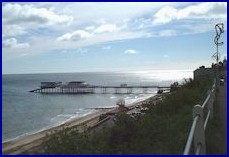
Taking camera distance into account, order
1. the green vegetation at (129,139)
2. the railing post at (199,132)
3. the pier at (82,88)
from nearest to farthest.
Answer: the railing post at (199,132), the green vegetation at (129,139), the pier at (82,88)

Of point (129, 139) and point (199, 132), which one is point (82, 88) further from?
point (199, 132)

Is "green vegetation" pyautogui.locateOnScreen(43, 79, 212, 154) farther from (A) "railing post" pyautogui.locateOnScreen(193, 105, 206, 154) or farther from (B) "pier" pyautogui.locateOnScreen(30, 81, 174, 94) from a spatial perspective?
(B) "pier" pyautogui.locateOnScreen(30, 81, 174, 94)

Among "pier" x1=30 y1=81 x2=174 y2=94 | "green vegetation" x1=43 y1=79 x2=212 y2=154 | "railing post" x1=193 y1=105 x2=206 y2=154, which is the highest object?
"railing post" x1=193 y1=105 x2=206 y2=154

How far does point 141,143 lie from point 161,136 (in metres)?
0.61

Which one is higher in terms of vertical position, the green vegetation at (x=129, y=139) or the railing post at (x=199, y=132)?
the railing post at (x=199, y=132)

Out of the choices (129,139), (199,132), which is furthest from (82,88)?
(199,132)

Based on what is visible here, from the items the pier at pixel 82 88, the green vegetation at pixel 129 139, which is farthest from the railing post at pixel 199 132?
the pier at pixel 82 88

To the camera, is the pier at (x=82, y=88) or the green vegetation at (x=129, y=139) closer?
the green vegetation at (x=129, y=139)

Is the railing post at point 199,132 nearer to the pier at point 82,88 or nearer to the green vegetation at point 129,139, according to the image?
the green vegetation at point 129,139

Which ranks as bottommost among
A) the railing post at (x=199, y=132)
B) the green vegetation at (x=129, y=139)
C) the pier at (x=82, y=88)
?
the pier at (x=82, y=88)

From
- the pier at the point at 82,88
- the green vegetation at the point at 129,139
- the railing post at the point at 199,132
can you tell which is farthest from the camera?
the pier at the point at 82,88

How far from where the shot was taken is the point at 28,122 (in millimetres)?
53344

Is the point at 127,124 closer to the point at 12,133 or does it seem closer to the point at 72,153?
the point at 72,153

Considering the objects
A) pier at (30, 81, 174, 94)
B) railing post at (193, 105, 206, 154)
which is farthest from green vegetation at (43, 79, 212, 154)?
pier at (30, 81, 174, 94)
